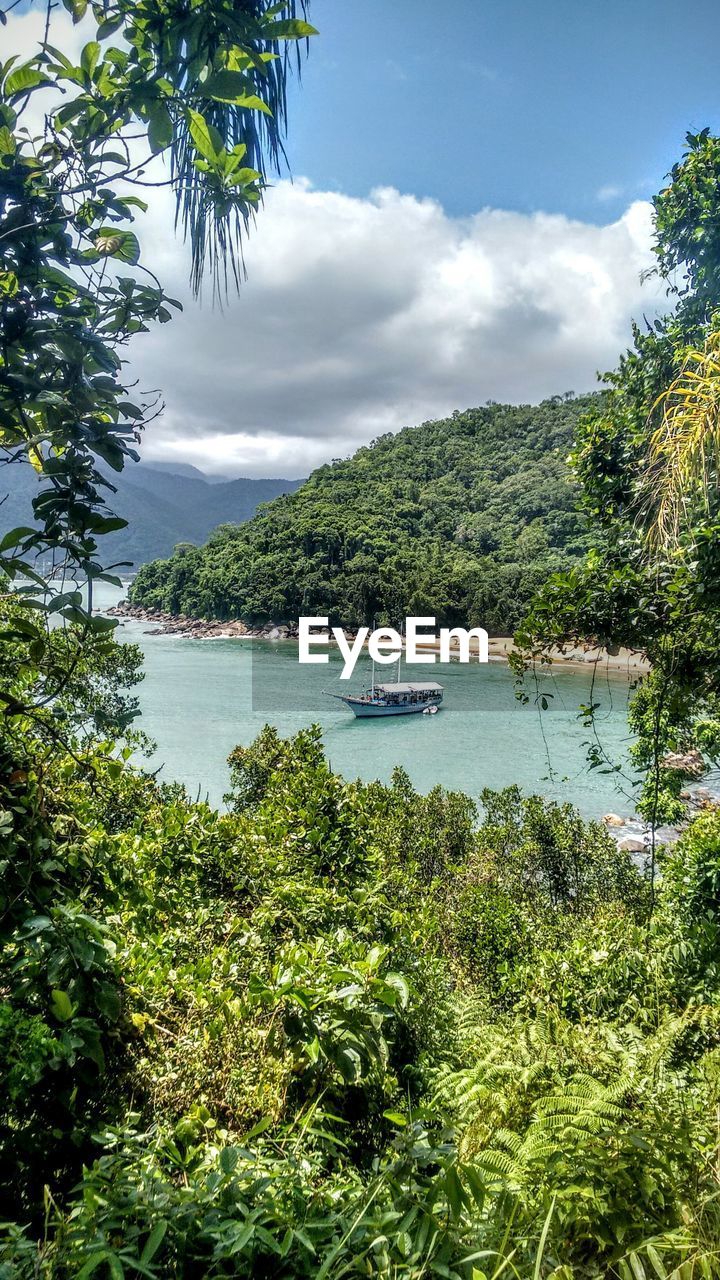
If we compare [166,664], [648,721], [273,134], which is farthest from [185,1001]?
[166,664]

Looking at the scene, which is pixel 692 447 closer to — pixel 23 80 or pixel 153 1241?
pixel 23 80

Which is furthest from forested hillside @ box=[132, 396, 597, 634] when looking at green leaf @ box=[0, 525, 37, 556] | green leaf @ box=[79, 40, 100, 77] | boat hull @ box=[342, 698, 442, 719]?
green leaf @ box=[0, 525, 37, 556]

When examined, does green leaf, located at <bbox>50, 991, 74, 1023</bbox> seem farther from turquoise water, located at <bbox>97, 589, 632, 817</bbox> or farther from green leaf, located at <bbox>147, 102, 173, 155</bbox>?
turquoise water, located at <bbox>97, 589, 632, 817</bbox>

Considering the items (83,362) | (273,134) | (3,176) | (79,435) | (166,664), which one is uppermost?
(273,134)

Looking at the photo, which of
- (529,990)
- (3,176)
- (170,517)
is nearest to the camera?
(3,176)

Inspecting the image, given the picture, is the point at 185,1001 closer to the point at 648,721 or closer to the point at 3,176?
the point at 3,176

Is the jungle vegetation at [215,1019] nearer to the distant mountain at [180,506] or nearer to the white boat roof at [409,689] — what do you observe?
the white boat roof at [409,689]

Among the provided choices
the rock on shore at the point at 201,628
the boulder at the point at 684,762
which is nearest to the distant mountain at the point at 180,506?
the rock on shore at the point at 201,628
